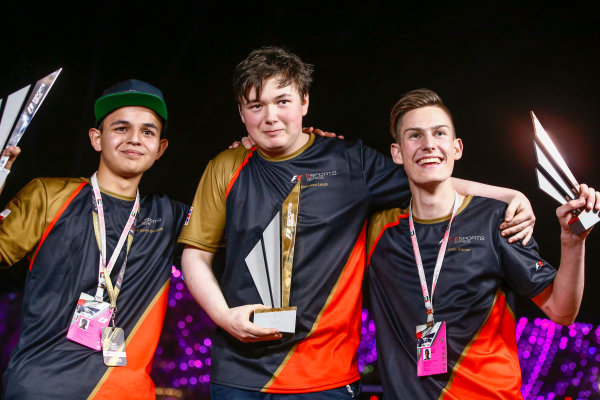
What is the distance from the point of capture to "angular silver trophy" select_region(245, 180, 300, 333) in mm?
1769

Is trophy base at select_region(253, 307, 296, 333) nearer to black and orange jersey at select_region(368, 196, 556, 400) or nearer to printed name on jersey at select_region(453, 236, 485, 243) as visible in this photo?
black and orange jersey at select_region(368, 196, 556, 400)

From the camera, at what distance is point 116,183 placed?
2162 millimetres

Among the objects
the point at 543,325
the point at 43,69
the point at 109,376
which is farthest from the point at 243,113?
the point at 543,325

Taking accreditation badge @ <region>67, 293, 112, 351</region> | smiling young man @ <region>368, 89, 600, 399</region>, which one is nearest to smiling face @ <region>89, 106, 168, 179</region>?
accreditation badge @ <region>67, 293, 112, 351</region>

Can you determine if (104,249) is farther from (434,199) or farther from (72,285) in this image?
(434,199)

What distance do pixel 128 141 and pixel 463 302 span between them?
1.44 meters

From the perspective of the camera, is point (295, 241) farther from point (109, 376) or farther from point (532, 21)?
point (532, 21)

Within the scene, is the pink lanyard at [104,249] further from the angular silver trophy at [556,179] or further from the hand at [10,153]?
the angular silver trophy at [556,179]

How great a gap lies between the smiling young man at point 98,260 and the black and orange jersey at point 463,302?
0.91 m

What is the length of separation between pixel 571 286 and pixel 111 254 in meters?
1.64

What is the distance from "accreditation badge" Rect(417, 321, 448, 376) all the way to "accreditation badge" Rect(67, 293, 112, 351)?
1125 mm

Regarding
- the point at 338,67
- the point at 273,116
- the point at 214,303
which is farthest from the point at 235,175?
the point at 338,67

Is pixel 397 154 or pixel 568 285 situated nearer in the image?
pixel 568 285

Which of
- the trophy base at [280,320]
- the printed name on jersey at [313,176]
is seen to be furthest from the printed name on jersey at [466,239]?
the trophy base at [280,320]
